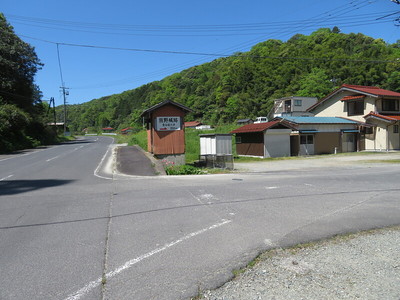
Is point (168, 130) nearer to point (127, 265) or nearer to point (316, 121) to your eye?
point (127, 265)

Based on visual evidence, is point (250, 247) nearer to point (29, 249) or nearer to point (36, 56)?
point (29, 249)

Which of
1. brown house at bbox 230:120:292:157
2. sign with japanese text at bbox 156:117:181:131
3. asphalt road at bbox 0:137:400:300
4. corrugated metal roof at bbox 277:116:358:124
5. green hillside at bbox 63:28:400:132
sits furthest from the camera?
green hillside at bbox 63:28:400:132

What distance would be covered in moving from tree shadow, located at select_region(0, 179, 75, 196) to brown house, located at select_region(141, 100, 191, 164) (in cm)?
737

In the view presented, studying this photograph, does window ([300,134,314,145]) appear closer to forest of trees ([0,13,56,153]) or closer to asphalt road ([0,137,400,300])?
asphalt road ([0,137,400,300])

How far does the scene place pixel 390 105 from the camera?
3241cm

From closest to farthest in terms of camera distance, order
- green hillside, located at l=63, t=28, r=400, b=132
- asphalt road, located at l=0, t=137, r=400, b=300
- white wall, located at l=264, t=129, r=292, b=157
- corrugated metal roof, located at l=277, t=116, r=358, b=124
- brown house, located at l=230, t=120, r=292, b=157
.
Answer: asphalt road, located at l=0, t=137, r=400, b=300 < brown house, located at l=230, t=120, r=292, b=157 < white wall, located at l=264, t=129, r=292, b=157 < corrugated metal roof, located at l=277, t=116, r=358, b=124 < green hillside, located at l=63, t=28, r=400, b=132

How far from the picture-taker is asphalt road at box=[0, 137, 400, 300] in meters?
3.47

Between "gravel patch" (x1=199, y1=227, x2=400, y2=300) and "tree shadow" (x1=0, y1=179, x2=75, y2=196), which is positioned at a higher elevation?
"tree shadow" (x1=0, y1=179, x2=75, y2=196)

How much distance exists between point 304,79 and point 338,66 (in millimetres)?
7627

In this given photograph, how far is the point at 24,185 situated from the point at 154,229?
7.48 meters

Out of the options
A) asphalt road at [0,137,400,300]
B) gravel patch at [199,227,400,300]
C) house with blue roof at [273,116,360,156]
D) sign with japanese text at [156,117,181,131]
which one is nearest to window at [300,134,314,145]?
house with blue roof at [273,116,360,156]

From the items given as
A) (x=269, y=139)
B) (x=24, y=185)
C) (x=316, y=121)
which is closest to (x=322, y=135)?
(x=316, y=121)

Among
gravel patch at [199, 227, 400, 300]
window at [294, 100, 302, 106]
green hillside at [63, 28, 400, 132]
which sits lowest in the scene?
gravel patch at [199, 227, 400, 300]

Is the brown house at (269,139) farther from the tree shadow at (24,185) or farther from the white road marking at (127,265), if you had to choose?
the white road marking at (127,265)
